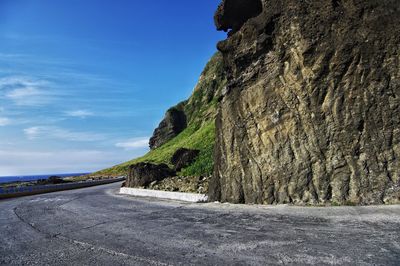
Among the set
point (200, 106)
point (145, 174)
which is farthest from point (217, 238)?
point (200, 106)

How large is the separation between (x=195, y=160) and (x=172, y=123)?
67672 millimetres

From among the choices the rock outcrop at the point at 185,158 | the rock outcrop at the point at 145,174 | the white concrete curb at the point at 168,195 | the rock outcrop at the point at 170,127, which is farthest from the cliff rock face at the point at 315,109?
the rock outcrop at the point at 170,127

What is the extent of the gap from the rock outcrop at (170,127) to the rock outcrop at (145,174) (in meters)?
69.0

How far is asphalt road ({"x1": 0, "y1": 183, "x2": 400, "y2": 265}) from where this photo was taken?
6426 mm

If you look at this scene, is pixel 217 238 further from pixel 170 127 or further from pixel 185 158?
pixel 170 127

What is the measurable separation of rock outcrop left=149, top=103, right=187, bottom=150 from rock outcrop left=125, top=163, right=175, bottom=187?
68960mm

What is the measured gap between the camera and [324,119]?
12719 mm

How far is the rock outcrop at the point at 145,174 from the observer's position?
24938 millimetres

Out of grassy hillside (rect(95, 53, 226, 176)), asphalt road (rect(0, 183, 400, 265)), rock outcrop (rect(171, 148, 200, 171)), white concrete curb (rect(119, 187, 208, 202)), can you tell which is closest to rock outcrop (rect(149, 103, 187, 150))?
grassy hillside (rect(95, 53, 226, 176))

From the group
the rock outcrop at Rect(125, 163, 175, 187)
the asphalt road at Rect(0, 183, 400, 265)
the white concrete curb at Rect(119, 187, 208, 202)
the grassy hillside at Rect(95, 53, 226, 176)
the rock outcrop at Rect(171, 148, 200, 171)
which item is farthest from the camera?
the grassy hillside at Rect(95, 53, 226, 176)

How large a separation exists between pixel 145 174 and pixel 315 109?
51.4ft

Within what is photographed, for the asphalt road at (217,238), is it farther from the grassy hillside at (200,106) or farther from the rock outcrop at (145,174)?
the grassy hillside at (200,106)

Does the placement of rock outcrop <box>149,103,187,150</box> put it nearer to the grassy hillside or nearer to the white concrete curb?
the grassy hillside

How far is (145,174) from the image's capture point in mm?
25344
